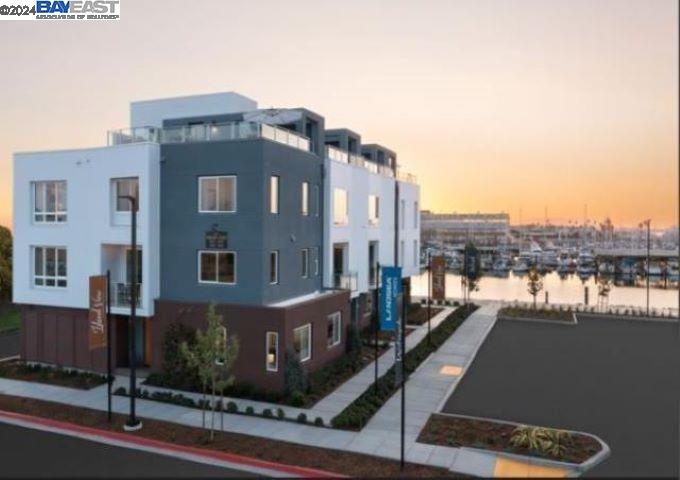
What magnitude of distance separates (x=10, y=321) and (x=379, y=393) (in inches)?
1049

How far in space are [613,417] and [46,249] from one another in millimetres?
22262

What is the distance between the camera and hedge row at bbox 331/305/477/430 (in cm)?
1468

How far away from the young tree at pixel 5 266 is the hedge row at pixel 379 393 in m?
28.8

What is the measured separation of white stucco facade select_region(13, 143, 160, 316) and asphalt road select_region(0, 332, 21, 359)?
13.6ft

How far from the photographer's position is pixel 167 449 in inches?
520

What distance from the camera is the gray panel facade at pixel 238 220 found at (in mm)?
18078

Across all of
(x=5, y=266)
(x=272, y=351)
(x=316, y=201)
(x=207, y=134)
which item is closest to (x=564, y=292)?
(x=316, y=201)

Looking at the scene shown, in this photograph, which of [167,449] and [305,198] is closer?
[167,449]

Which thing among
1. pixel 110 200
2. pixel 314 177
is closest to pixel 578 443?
pixel 314 177

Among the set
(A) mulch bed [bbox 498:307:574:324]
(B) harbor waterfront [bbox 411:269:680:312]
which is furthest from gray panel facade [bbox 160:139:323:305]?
(B) harbor waterfront [bbox 411:269:680:312]

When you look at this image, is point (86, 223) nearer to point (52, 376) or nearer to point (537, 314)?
point (52, 376)

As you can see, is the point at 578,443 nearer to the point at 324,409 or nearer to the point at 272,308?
the point at 324,409

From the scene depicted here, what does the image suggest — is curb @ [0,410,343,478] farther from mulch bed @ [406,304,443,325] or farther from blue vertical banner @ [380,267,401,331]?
mulch bed @ [406,304,443,325]

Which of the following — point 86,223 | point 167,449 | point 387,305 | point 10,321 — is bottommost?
point 167,449
